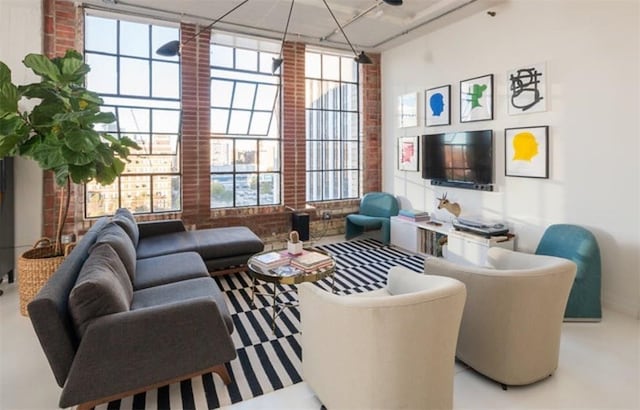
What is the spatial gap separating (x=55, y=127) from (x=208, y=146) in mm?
2086

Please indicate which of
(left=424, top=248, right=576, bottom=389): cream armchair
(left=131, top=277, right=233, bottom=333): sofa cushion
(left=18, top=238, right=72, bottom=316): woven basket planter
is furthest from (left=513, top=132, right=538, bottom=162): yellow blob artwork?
(left=18, top=238, right=72, bottom=316): woven basket planter

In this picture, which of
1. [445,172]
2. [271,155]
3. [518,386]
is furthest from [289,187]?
[518,386]

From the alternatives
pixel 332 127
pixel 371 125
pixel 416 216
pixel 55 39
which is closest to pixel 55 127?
pixel 55 39

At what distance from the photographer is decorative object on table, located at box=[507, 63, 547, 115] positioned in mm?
3688

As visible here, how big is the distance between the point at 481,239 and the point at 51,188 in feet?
16.5

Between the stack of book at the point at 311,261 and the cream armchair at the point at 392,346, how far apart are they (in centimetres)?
107

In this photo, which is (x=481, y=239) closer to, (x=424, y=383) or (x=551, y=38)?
(x=551, y=38)

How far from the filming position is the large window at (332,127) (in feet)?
19.4

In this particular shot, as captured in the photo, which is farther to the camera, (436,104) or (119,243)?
(436,104)

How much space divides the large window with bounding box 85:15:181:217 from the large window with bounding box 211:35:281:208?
0.56 m

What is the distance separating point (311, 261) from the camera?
3023 mm

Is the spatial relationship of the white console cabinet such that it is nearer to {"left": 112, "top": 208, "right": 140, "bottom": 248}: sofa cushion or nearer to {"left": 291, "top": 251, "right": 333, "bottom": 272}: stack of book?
{"left": 291, "top": 251, "right": 333, "bottom": 272}: stack of book

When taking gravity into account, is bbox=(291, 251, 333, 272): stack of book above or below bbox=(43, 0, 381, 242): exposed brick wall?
below

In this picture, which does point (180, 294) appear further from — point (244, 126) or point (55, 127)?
point (244, 126)
